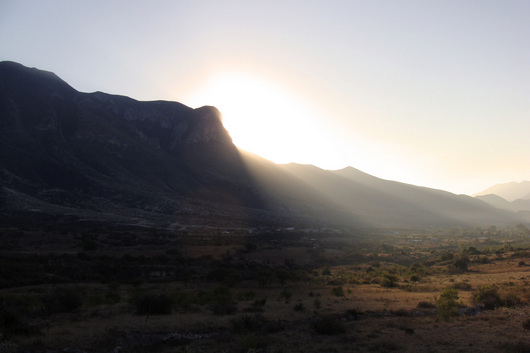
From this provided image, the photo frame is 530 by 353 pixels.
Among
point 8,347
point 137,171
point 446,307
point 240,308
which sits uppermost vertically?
point 137,171

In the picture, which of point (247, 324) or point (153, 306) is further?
point (153, 306)

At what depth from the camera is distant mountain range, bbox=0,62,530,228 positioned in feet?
266

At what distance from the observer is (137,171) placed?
346ft

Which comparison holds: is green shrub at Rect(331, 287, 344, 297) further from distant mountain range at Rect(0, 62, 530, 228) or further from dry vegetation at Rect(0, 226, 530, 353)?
distant mountain range at Rect(0, 62, 530, 228)

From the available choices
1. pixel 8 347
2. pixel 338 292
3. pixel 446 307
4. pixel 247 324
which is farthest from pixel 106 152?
pixel 446 307

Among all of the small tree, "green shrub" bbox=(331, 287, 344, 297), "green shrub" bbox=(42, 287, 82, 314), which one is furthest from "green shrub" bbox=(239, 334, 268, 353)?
"green shrub" bbox=(331, 287, 344, 297)

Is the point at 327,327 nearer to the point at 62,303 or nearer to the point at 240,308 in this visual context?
the point at 240,308

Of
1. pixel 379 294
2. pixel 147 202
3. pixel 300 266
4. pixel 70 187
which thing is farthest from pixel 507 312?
pixel 70 187

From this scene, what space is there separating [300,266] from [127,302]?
24.8 metres

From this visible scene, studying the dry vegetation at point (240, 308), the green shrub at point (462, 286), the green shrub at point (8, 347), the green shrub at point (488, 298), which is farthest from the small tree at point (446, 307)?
the green shrub at point (8, 347)

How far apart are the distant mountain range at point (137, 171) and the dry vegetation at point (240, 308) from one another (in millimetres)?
40860

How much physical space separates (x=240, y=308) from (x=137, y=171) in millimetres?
96269

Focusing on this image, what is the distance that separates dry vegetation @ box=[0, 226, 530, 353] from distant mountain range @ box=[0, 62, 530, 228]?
134 ft

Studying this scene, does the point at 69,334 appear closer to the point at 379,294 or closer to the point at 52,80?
the point at 379,294
